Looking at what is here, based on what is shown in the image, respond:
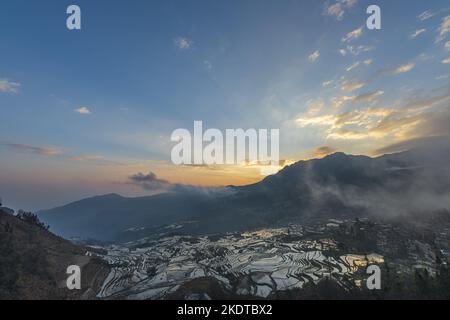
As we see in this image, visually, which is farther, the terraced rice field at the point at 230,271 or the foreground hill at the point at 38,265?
the terraced rice field at the point at 230,271

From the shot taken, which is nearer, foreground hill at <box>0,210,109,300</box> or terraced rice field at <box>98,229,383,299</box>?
foreground hill at <box>0,210,109,300</box>

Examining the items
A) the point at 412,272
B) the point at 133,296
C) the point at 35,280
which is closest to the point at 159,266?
the point at 133,296

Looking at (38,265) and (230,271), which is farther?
(230,271)

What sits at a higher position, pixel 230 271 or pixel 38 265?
pixel 38 265

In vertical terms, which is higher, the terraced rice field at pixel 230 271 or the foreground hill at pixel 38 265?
the foreground hill at pixel 38 265

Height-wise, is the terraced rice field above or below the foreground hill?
below

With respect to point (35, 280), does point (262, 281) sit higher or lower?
lower
